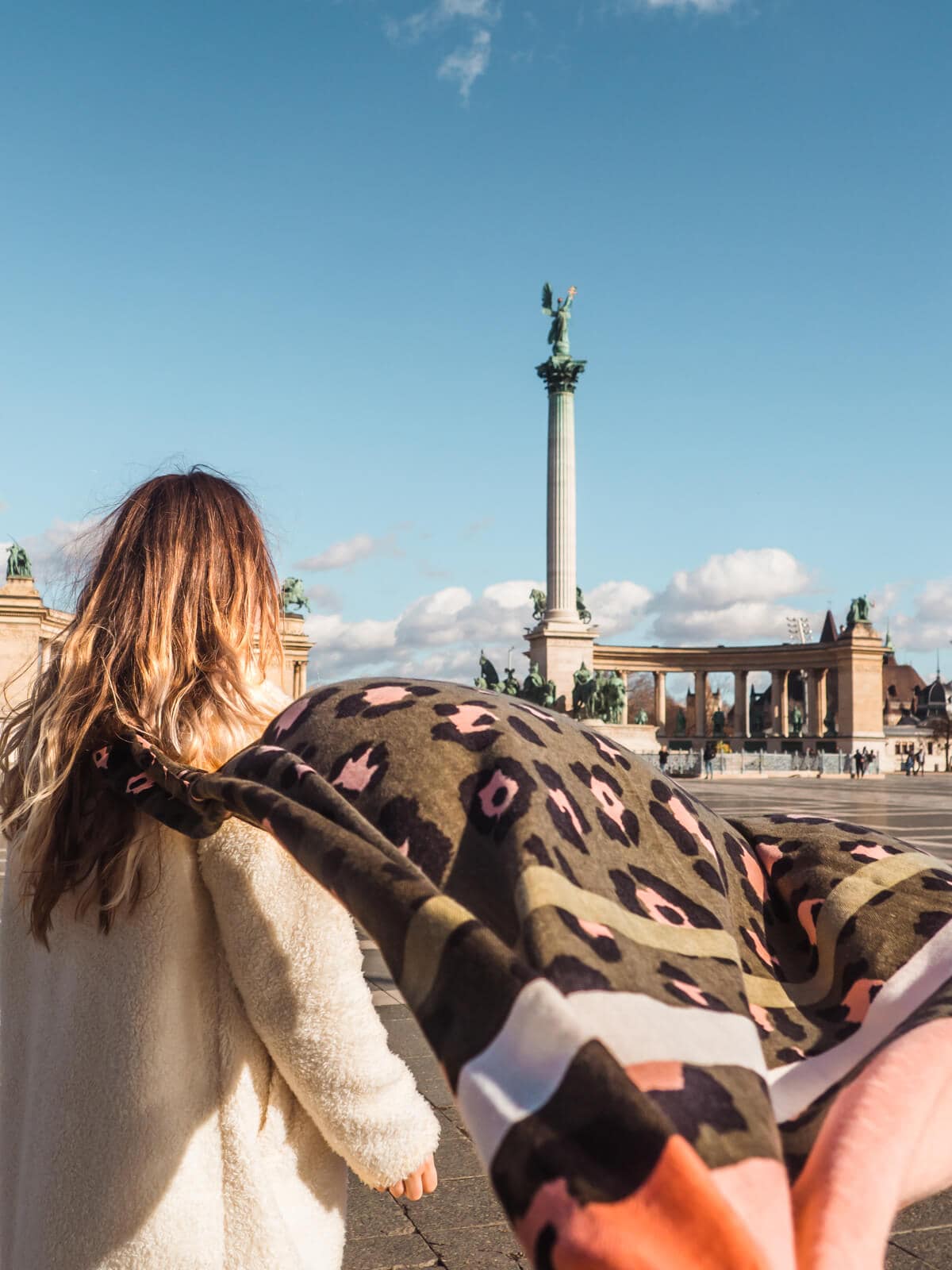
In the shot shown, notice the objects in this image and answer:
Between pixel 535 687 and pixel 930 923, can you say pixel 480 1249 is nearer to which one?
pixel 930 923

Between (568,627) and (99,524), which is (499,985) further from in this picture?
(568,627)

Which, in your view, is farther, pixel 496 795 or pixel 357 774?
pixel 357 774

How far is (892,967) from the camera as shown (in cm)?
150

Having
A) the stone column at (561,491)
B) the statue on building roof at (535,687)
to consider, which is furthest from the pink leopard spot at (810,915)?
the stone column at (561,491)

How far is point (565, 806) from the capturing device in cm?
134

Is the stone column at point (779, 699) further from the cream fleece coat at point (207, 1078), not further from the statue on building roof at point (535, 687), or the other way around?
the cream fleece coat at point (207, 1078)

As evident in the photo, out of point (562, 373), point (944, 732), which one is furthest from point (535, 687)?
point (944, 732)

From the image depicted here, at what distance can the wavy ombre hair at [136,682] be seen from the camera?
69.5 inches

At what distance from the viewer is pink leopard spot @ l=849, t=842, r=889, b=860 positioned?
1.71 metres

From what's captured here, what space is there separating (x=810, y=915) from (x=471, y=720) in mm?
618

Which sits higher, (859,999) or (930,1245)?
(859,999)

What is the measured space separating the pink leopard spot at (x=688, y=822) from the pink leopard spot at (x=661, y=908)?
171mm

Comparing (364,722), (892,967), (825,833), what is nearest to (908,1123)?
(892,967)

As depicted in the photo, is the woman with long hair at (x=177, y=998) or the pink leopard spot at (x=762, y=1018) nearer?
the pink leopard spot at (x=762, y=1018)
